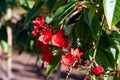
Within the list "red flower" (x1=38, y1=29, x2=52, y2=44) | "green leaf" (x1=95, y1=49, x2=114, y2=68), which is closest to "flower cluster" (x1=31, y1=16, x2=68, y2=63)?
"red flower" (x1=38, y1=29, x2=52, y2=44)

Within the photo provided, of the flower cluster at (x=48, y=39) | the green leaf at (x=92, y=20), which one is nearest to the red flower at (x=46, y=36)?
the flower cluster at (x=48, y=39)

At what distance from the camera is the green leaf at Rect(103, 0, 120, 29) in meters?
0.82

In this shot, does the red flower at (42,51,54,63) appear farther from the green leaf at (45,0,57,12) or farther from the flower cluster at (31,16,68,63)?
the green leaf at (45,0,57,12)

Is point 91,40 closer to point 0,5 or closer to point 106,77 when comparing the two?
point 106,77

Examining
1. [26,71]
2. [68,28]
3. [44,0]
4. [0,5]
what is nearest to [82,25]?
[44,0]

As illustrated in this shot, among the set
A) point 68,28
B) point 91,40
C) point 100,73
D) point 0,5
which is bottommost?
point 100,73

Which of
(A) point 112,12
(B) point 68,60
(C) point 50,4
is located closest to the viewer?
(A) point 112,12

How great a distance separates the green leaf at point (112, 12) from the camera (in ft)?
2.69

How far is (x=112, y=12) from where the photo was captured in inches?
32.4

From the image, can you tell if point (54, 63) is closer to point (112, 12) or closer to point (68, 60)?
point (68, 60)

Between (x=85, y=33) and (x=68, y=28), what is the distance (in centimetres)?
24

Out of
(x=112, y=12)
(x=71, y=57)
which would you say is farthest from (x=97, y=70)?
(x=112, y=12)

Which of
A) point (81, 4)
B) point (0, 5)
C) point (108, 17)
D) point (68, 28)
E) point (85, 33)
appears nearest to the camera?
point (108, 17)

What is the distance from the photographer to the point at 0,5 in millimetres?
2793
